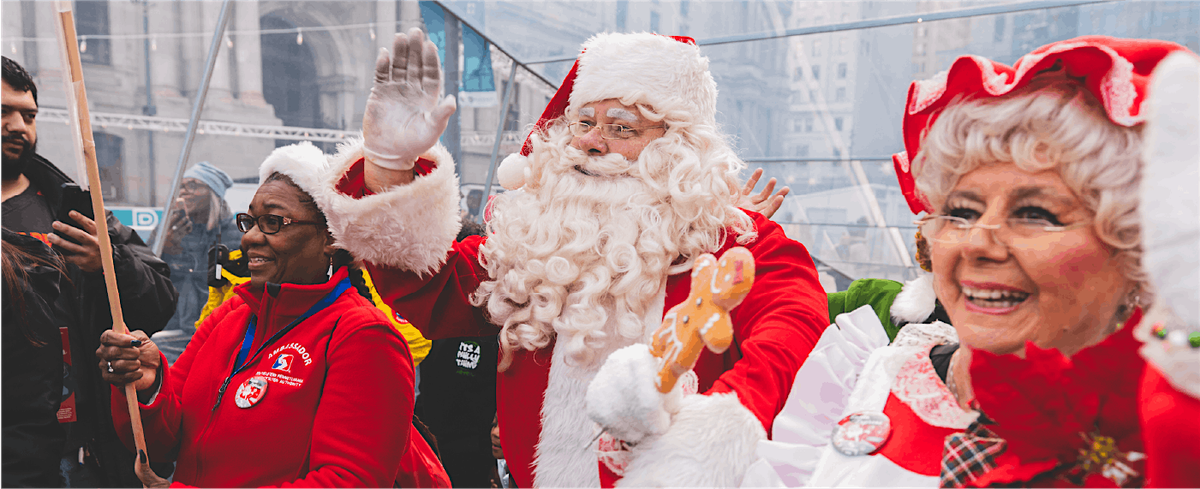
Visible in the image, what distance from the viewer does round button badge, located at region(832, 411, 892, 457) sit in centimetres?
108

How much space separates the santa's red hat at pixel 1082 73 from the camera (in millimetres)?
885

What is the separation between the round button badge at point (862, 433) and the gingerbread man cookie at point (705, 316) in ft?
0.85

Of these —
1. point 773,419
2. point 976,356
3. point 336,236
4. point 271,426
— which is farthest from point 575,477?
point 976,356

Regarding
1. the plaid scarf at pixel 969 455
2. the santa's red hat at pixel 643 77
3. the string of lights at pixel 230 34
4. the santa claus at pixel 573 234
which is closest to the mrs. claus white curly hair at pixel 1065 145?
the plaid scarf at pixel 969 455

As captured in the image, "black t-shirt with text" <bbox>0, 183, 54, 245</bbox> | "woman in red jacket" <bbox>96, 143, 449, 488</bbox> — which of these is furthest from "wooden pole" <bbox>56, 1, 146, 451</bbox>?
"black t-shirt with text" <bbox>0, 183, 54, 245</bbox>

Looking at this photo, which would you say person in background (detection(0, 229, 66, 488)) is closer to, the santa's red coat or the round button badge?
the santa's red coat

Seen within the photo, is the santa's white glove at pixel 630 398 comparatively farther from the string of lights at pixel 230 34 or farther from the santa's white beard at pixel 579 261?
the string of lights at pixel 230 34

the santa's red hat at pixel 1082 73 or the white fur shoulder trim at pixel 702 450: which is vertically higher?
the santa's red hat at pixel 1082 73

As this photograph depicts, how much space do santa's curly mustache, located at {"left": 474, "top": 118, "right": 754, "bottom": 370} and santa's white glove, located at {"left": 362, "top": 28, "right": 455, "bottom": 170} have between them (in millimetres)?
380

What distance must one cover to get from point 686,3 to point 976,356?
195 inches

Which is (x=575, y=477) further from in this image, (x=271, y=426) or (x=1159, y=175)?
(x=1159, y=175)

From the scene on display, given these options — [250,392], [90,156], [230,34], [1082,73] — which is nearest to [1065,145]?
[1082,73]

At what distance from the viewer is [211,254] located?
370 centimetres

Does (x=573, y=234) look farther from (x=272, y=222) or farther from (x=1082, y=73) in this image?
(x=1082, y=73)
